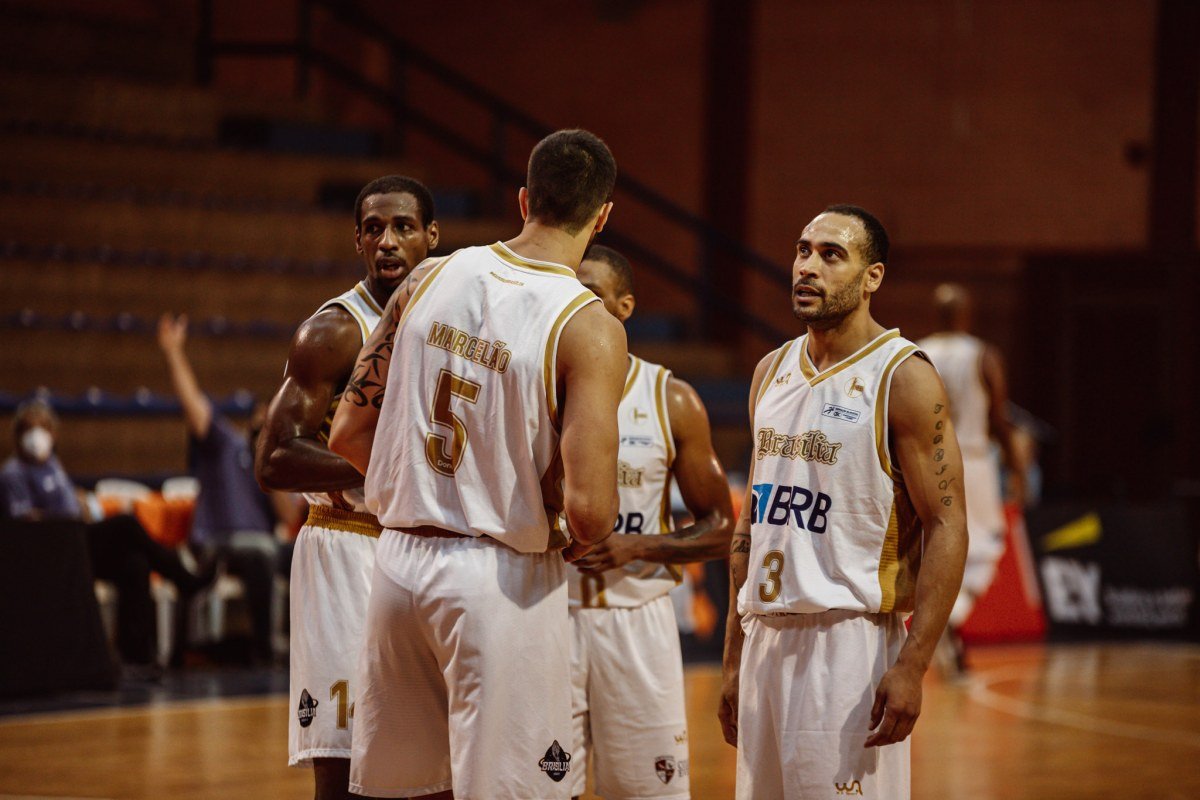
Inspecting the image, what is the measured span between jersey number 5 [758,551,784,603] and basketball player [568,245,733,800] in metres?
0.72

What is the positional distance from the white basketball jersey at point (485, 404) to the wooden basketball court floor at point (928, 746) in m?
3.21

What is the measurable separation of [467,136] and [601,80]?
1795 mm

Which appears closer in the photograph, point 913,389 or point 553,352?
point 553,352

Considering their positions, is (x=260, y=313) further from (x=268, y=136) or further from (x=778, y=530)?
(x=778, y=530)

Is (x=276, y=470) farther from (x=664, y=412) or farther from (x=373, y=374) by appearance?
(x=664, y=412)

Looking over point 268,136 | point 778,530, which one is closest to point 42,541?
point 778,530

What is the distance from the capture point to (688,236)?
55.9 ft

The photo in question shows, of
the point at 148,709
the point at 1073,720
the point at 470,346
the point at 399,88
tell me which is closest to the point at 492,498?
the point at 470,346

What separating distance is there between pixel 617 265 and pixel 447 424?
158cm

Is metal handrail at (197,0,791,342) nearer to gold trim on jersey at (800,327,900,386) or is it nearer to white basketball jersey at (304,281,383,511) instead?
white basketball jersey at (304,281,383,511)

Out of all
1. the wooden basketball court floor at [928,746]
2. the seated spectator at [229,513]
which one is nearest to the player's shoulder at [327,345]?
the wooden basketball court floor at [928,746]

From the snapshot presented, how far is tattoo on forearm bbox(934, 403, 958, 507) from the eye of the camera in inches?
140

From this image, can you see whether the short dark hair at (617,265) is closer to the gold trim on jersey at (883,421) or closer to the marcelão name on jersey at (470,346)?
the gold trim on jersey at (883,421)

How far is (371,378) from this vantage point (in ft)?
11.9
